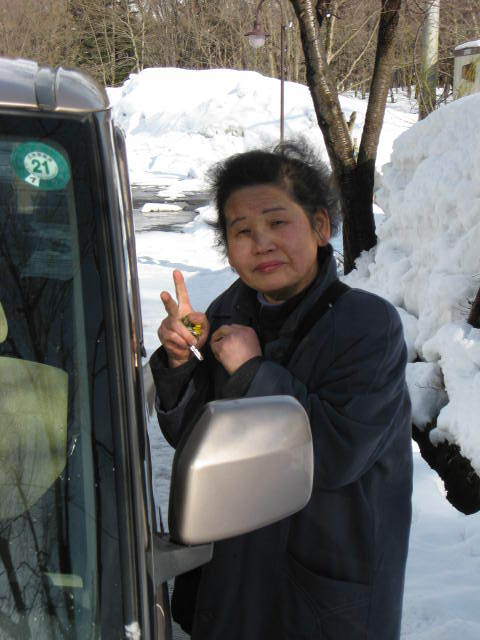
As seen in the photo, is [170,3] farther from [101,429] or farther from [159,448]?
[101,429]

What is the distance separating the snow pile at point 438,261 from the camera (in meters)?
4.63

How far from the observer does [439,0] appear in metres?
11.0

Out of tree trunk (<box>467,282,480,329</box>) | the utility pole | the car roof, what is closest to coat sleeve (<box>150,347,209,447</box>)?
the car roof

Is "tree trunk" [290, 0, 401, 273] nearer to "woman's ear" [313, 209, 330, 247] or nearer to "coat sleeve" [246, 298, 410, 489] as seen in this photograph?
"woman's ear" [313, 209, 330, 247]

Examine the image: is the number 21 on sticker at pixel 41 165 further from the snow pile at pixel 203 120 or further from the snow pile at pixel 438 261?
the snow pile at pixel 203 120

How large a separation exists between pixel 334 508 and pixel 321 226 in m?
0.70

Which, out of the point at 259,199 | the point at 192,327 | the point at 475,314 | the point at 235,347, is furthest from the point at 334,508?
the point at 475,314

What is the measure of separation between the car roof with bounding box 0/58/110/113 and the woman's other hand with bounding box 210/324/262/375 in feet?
1.82

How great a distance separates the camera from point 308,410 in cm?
156

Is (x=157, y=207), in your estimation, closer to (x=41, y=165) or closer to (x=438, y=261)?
(x=438, y=261)

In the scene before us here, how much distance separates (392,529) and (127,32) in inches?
1640

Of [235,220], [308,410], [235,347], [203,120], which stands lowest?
[308,410]

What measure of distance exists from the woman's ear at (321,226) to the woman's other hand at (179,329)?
37cm

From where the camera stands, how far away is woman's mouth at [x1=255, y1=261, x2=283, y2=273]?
1.75m
